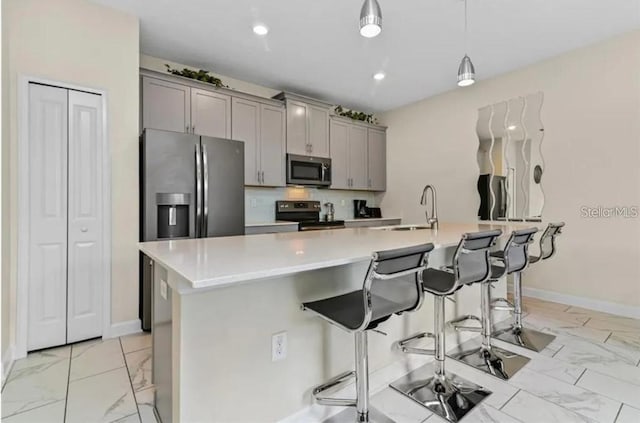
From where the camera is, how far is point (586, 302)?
134 inches

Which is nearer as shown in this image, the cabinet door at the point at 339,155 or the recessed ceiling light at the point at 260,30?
the recessed ceiling light at the point at 260,30

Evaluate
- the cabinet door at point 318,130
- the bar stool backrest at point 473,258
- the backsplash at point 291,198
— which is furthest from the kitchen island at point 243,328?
the cabinet door at point 318,130

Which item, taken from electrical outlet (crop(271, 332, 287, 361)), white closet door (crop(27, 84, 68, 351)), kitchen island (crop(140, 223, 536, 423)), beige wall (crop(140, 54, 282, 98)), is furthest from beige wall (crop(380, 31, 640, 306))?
white closet door (crop(27, 84, 68, 351))

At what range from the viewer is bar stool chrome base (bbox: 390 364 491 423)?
1.74 meters

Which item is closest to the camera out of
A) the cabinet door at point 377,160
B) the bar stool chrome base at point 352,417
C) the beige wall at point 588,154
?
the bar stool chrome base at point 352,417

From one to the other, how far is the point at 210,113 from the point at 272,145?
0.86 m

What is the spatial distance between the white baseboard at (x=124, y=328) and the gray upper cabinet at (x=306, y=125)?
266cm

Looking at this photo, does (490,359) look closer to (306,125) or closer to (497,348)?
(497,348)

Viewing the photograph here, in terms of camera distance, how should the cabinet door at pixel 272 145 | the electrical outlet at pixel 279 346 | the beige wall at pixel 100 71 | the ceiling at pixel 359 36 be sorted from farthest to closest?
1. the cabinet door at pixel 272 145
2. the ceiling at pixel 359 36
3. the beige wall at pixel 100 71
4. the electrical outlet at pixel 279 346

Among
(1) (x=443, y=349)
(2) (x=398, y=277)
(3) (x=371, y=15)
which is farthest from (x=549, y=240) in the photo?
(3) (x=371, y=15)

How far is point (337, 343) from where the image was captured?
5.87ft

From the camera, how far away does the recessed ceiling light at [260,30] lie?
2.98 m

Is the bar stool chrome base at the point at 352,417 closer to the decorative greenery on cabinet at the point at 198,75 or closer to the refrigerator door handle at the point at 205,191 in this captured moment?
the refrigerator door handle at the point at 205,191

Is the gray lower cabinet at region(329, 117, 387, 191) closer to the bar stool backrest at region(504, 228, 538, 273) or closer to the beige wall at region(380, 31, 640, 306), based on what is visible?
the beige wall at region(380, 31, 640, 306)
